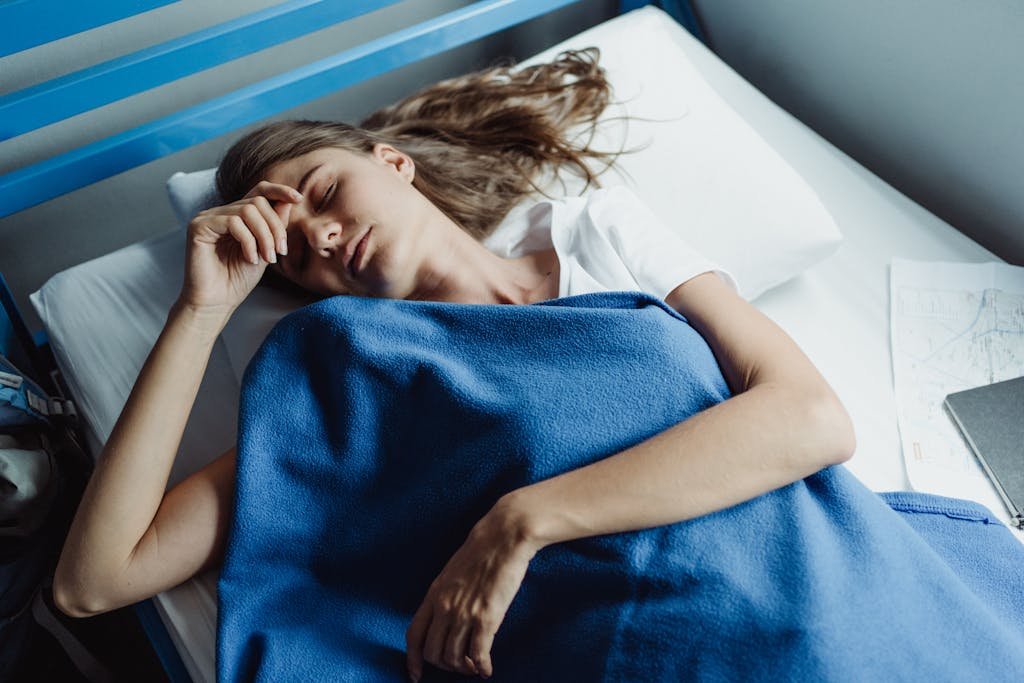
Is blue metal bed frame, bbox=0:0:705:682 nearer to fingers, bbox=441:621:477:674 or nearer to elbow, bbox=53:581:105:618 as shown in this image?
elbow, bbox=53:581:105:618

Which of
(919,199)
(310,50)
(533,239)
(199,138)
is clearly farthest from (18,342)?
(919,199)

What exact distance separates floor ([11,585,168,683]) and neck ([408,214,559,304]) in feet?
2.93

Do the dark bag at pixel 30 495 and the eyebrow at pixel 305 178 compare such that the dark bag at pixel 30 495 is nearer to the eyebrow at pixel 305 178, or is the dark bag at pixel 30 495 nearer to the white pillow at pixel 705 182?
the white pillow at pixel 705 182

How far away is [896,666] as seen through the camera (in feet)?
2.74

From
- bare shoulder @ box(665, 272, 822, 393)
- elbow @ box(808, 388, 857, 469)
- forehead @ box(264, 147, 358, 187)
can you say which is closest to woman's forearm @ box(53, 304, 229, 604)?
forehead @ box(264, 147, 358, 187)

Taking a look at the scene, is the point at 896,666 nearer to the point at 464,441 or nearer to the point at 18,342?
the point at 464,441

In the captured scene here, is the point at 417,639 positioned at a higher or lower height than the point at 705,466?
lower

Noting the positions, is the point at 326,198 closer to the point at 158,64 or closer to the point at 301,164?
the point at 301,164

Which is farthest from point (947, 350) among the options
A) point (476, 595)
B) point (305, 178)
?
point (305, 178)

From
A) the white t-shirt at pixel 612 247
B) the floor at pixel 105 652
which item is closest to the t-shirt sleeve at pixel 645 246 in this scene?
the white t-shirt at pixel 612 247

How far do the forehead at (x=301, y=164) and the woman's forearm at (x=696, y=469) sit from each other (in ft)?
1.68

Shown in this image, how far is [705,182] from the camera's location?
4.58 ft

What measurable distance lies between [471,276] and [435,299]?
0.19 feet

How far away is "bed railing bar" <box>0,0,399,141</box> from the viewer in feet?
3.85
